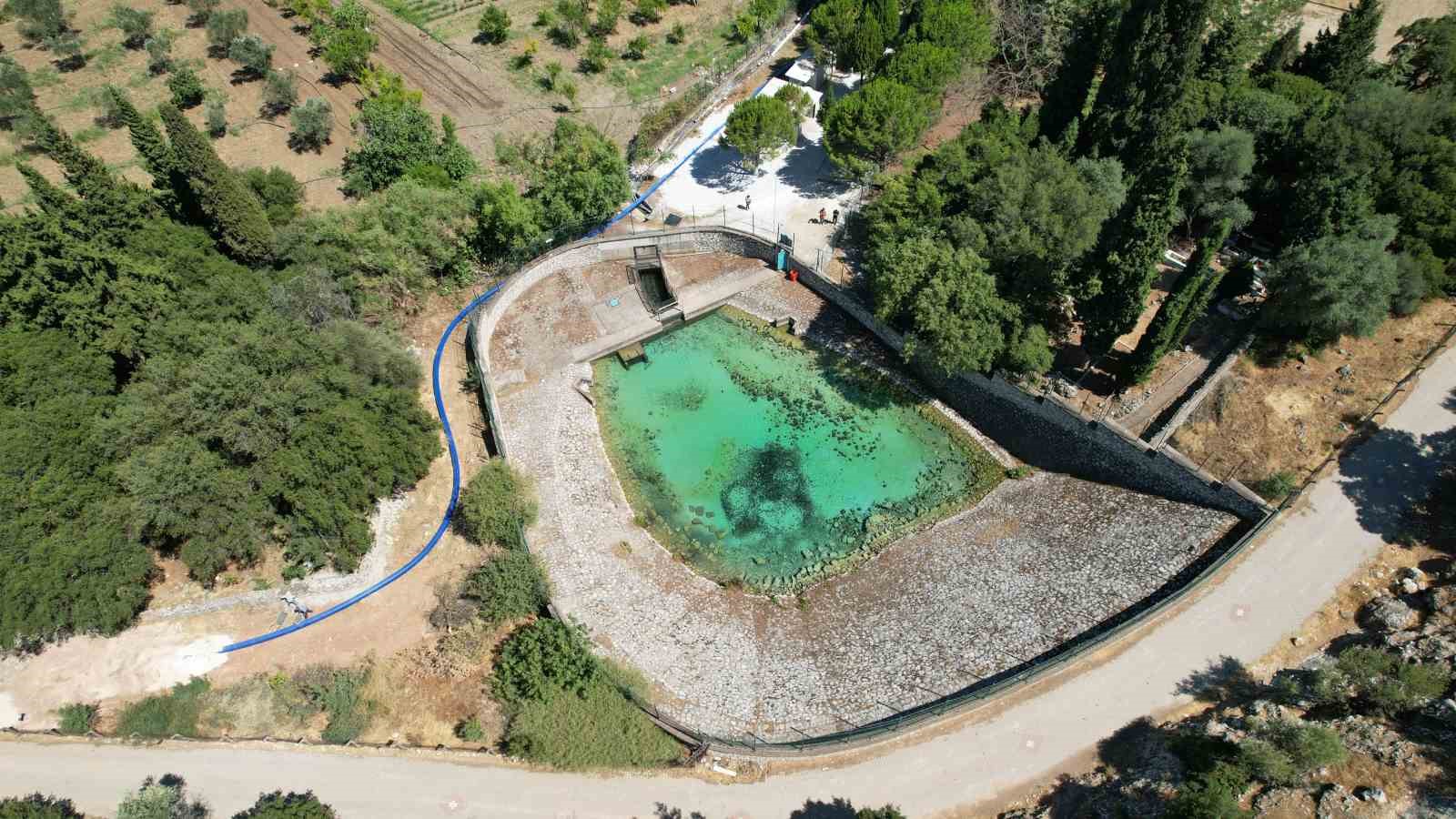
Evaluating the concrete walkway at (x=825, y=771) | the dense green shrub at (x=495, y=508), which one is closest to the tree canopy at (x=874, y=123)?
the dense green shrub at (x=495, y=508)

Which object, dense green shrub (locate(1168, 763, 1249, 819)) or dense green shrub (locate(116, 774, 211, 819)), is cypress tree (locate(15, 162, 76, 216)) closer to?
dense green shrub (locate(116, 774, 211, 819))

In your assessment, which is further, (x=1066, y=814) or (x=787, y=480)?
(x=787, y=480)

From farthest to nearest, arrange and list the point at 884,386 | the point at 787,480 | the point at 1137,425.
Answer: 1. the point at 884,386
2. the point at 787,480
3. the point at 1137,425

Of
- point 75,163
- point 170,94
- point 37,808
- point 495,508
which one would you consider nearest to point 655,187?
point 495,508

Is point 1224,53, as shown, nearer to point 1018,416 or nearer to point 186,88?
point 1018,416

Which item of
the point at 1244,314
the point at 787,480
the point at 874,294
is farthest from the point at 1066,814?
the point at 1244,314

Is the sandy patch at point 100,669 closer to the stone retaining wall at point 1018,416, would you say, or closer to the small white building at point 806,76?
the stone retaining wall at point 1018,416

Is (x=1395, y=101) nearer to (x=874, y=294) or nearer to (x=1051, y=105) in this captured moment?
(x=1051, y=105)
